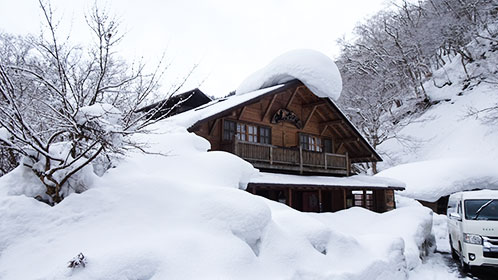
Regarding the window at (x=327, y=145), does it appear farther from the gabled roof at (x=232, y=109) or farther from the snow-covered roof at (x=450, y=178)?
the snow-covered roof at (x=450, y=178)

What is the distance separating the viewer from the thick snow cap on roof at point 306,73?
1670 cm

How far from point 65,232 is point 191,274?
2.26 metres

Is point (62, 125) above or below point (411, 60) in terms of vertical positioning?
below

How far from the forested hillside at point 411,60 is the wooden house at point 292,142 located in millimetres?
13380

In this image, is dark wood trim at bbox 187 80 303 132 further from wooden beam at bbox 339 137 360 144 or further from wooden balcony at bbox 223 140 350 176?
wooden beam at bbox 339 137 360 144

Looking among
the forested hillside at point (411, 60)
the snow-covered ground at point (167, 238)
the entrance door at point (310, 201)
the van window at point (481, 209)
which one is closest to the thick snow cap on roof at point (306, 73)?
the entrance door at point (310, 201)

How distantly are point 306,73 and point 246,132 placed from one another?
445cm

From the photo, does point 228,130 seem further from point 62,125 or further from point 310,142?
point 62,125

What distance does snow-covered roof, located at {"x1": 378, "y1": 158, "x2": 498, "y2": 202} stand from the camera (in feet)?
75.5

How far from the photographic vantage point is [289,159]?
52.9 feet

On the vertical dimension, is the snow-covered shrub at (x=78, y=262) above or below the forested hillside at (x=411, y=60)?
below

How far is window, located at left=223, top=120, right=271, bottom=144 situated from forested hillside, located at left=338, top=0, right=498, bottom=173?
60.3 ft

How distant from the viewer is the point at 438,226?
1928 centimetres

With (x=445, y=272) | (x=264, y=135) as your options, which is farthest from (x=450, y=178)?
(x=445, y=272)
